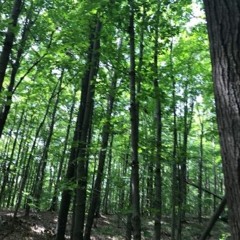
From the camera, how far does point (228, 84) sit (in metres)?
1.95

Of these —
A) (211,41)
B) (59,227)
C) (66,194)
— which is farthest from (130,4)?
(59,227)

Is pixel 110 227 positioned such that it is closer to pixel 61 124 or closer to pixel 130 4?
pixel 61 124

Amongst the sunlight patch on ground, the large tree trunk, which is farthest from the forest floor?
the large tree trunk

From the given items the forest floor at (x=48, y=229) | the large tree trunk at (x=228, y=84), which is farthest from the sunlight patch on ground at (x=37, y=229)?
the large tree trunk at (x=228, y=84)

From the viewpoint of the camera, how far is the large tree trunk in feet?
5.84

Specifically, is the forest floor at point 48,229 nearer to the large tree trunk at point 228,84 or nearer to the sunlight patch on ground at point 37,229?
the sunlight patch on ground at point 37,229

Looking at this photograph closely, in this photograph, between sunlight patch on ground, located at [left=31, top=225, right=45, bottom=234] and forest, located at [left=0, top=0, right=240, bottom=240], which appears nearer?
forest, located at [left=0, top=0, right=240, bottom=240]

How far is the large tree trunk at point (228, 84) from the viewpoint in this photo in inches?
70.1

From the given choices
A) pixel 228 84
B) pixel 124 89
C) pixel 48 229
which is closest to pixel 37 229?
pixel 48 229

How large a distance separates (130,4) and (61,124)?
20.5 m

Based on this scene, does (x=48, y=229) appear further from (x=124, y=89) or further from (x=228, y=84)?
(x=228, y=84)

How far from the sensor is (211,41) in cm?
214

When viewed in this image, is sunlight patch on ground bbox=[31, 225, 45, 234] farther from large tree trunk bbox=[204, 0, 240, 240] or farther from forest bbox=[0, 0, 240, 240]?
large tree trunk bbox=[204, 0, 240, 240]

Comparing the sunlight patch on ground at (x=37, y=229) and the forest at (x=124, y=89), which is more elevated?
the forest at (x=124, y=89)
